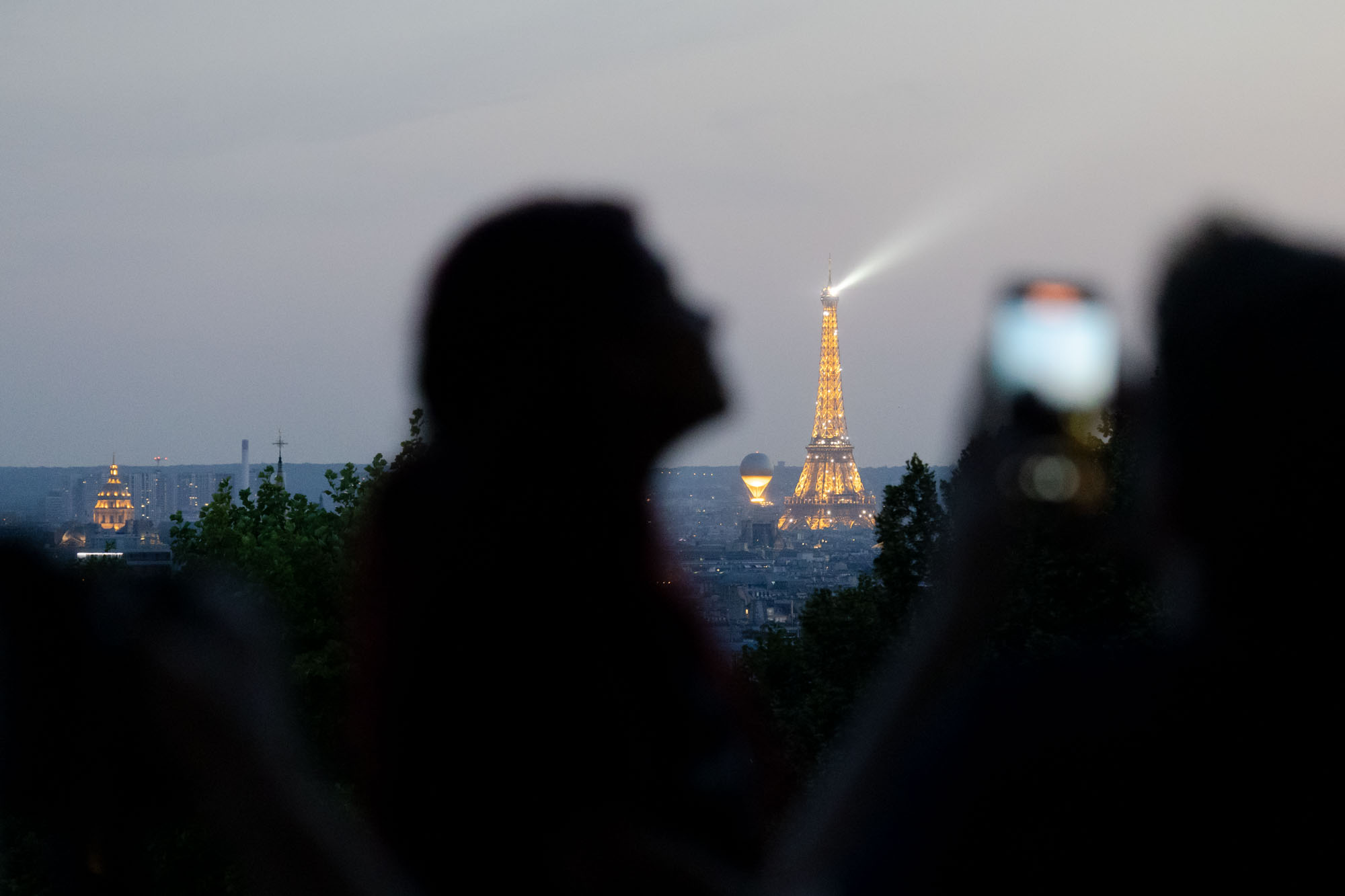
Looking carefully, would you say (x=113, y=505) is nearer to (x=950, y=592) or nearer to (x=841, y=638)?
(x=841, y=638)

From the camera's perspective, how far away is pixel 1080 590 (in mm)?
11375

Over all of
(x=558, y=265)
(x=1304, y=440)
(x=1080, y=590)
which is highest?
(x=558, y=265)

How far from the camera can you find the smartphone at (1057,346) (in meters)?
1.58

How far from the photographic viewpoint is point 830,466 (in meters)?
92.6

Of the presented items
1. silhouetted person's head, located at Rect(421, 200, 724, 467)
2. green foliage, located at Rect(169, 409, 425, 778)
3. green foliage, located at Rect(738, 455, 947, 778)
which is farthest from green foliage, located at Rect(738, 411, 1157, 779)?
green foliage, located at Rect(169, 409, 425, 778)

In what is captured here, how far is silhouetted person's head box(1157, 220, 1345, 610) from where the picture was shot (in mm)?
1646

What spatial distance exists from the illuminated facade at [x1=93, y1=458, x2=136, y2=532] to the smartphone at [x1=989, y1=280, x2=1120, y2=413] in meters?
107

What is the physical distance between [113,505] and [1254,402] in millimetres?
114732

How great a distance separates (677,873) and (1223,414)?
0.86 m

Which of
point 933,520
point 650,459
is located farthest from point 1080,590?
point 650,459

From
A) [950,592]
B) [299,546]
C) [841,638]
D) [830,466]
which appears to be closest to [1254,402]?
[950,592]

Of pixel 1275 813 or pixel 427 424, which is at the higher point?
pixel 427 424

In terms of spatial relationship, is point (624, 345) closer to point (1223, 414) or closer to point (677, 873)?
point (677, 873)

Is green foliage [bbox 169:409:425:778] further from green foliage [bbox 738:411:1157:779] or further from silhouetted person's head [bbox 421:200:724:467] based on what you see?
silhouetted person's head [bbox 421:200:724:467]
